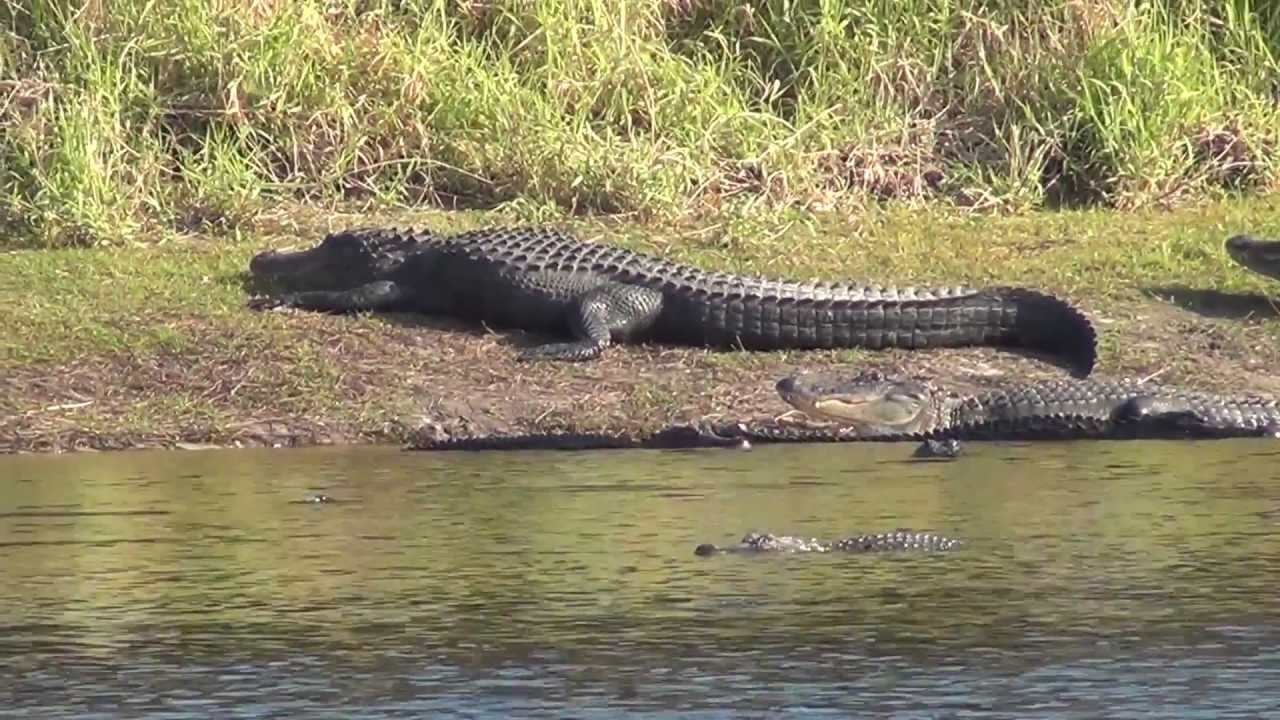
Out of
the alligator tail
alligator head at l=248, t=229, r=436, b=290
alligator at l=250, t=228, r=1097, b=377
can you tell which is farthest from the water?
alligator head at l=248, t=229, r=436, b=290

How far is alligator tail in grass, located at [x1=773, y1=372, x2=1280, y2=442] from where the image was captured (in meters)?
8.79

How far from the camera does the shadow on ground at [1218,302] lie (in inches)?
412

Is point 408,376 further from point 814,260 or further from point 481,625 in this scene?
point 481,625

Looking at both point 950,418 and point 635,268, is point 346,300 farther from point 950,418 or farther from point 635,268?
point 950,418

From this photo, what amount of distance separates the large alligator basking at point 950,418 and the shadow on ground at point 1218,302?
1.48 m

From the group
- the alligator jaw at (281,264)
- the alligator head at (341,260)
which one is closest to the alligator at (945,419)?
the alligator head at (341,260)

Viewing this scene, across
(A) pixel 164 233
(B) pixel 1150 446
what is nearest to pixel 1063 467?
(B) pixel 1150 446

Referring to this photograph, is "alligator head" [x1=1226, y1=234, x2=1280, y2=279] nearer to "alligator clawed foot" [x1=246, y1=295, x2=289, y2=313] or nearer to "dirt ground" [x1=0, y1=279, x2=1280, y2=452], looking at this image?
"dirt ground" [x1=0, y1=279, x2=1280, y2=452]

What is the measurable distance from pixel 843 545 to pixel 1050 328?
381 centimetres

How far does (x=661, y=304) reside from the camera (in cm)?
1013

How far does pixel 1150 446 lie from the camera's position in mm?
8750

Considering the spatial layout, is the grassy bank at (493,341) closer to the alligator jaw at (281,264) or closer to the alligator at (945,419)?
the alligator jaw at (281,264)

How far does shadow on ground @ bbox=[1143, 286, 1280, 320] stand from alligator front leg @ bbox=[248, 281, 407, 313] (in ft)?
10.1

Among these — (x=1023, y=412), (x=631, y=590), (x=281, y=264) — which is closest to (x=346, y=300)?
(x=281, y=264)
